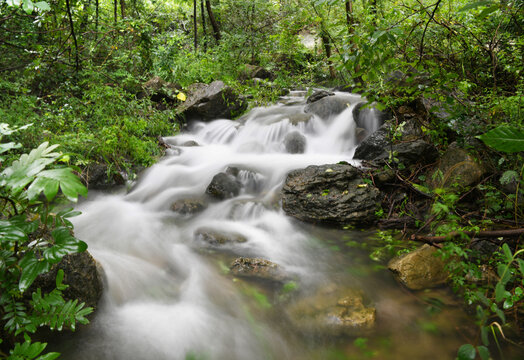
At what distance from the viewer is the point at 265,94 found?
923 cm

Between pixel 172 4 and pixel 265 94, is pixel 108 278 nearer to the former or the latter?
pixel 265 94

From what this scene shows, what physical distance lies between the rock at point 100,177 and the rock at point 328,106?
15.5ft

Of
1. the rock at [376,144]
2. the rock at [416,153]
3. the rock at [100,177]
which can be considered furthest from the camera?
the rock at [100,177]

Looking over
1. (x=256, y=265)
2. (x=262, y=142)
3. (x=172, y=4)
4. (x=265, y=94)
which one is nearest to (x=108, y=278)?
(x=256, y=265)

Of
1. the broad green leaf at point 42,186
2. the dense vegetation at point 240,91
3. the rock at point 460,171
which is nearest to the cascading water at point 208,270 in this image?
the dense vegetation at point 240,91

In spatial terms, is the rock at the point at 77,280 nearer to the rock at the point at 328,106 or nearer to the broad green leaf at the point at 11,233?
the broad green leaf at the point at 11,233

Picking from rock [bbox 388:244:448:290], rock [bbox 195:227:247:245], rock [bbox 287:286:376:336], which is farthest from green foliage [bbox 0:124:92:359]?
rock [bbox 388:244:448:290]

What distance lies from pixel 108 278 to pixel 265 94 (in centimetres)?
734

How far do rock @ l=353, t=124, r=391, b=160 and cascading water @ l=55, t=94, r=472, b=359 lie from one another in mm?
955

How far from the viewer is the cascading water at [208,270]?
2.44 meters

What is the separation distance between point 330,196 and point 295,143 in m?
2.73

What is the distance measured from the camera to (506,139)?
3.89 feet

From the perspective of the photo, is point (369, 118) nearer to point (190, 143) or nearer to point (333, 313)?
point (190, 143)

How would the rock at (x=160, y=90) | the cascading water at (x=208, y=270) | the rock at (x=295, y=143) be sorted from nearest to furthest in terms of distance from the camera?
the cascading water at (x=208, y=270), the rock at (x=295, y=143), the rock at (x=160, y=90)
